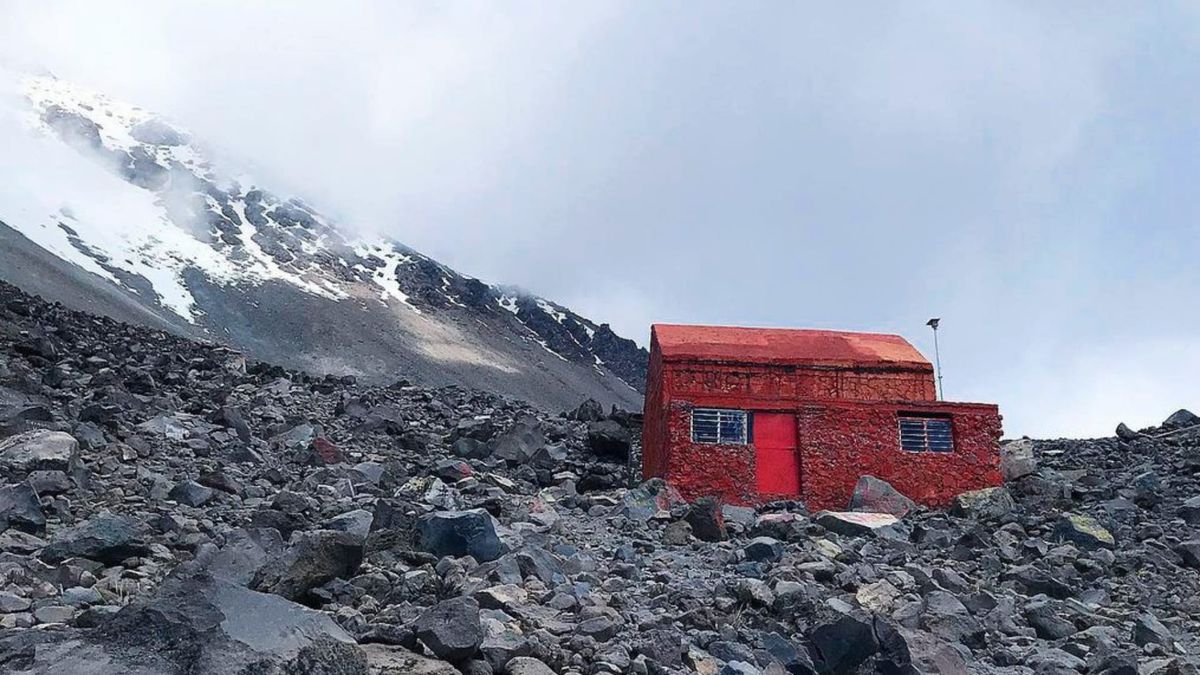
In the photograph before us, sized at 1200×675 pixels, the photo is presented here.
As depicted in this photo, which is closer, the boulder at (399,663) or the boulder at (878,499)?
the boulder at (399,663)

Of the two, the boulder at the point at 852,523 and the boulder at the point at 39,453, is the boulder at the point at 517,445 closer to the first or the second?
the boulder at the point at 852,523

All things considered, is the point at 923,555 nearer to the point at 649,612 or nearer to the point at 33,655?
the point at 649,612

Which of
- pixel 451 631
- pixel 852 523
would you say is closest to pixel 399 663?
pixel 451 631

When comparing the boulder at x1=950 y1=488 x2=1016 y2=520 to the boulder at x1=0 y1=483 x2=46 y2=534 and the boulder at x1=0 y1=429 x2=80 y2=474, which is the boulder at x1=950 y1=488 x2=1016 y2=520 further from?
the boulder at x1=0 y1=429 x2=80 y2=474

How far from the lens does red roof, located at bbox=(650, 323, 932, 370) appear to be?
66.1 ft

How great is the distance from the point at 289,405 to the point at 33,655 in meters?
18.5

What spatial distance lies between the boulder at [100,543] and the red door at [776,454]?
39.4 feet

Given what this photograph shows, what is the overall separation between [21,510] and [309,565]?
3.94 meters

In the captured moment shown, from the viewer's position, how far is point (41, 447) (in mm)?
11898

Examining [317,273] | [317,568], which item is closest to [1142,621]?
[317,568]

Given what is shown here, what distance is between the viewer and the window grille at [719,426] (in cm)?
1848

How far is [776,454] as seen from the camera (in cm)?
1841

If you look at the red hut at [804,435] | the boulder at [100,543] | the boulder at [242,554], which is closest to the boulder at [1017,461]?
the red hut at [804,435]

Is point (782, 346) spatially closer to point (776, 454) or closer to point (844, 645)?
point (776, 454)
